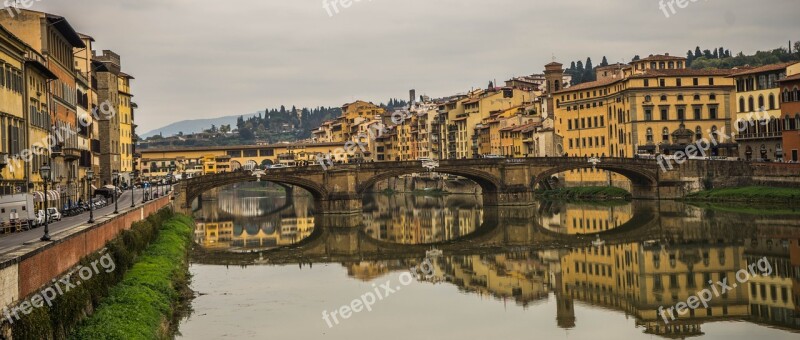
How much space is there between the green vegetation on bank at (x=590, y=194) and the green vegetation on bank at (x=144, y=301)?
205 ft

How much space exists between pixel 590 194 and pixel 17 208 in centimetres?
7366

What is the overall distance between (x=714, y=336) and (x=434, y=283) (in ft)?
51.2

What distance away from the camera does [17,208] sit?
118 feet

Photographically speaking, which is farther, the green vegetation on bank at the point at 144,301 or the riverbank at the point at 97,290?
the green vegetation on bank at the point at 144,301

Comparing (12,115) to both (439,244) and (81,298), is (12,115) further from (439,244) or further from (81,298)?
(439,244)

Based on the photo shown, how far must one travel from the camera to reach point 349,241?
63969 mm

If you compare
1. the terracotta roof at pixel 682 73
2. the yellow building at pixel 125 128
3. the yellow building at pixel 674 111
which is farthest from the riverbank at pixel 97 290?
the terracotta roof at pixel 682 73

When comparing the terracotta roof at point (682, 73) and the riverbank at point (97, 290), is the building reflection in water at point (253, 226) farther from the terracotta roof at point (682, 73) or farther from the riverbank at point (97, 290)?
the terracotta roof at point (682, 73)

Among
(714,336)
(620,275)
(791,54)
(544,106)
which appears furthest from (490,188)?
(791,54)

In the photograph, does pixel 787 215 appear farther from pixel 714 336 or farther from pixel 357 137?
pixel 357 137
